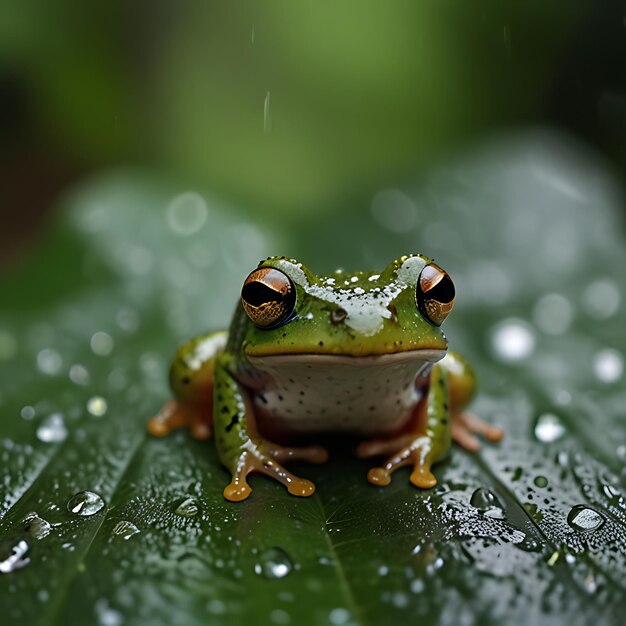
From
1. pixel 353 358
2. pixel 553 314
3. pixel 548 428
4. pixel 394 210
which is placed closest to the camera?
pixel 353 358

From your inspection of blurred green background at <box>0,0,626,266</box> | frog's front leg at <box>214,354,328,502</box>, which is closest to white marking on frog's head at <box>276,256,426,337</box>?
frog's front leg at <box>214,354,328,502</box>

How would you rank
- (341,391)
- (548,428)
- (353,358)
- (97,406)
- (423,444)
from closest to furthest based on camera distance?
(353,358)
(341,391)
(423,444)
(548,428)
(97,406)

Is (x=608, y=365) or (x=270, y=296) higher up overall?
(x=270, y=296)

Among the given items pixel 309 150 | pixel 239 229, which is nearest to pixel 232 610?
pixel 239 229

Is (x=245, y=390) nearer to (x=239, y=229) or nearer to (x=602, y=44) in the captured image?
(x=239, y=229)

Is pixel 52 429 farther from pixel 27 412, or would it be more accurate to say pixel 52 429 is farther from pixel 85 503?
pixel 85 503

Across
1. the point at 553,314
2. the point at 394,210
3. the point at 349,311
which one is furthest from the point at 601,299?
the point at 349,311
